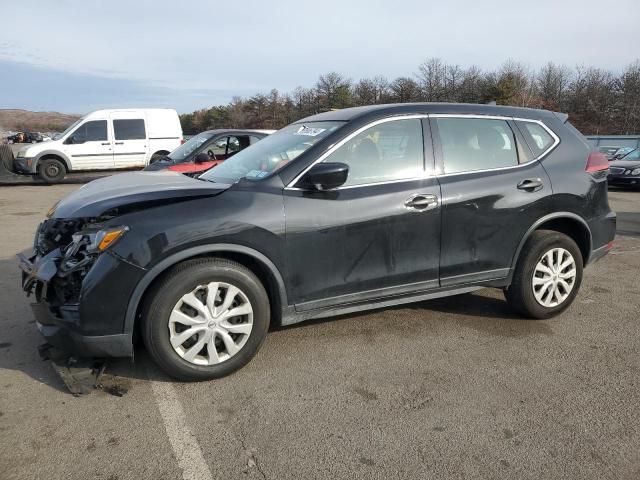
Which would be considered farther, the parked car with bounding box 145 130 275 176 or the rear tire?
the rear tire

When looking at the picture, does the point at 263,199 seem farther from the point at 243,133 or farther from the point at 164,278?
the point at 243,133

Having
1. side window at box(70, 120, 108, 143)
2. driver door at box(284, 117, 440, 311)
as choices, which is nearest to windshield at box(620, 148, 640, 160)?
driver door at box(284, 117, 440, 311)

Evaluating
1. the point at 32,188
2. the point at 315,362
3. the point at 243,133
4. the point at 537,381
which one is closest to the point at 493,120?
the point at 537,381

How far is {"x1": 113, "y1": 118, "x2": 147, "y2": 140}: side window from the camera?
15406mm

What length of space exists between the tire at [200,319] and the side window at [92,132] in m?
14.0

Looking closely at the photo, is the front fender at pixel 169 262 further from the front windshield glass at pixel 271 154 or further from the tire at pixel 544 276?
the tire at pixel 544 276

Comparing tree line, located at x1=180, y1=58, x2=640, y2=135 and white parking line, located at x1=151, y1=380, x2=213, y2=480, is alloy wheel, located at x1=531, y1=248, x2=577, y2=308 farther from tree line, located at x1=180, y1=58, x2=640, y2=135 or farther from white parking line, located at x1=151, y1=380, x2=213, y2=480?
tree line, located at x1=180, y1=58, x2=640, y2=135

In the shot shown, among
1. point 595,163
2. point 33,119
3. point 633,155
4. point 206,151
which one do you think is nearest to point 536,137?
point 595,163

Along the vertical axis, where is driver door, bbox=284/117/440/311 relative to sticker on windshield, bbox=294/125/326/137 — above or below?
below

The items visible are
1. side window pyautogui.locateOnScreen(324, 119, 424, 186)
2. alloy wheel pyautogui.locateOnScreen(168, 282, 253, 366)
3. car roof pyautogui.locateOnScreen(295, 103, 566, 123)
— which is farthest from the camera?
car roof pyautogui.locateOnScreen(295, 103, 566, 123)

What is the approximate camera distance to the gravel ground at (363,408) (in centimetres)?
247

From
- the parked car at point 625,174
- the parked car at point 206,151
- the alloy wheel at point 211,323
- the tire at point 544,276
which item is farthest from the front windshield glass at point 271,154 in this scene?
the parked car at point 625,174

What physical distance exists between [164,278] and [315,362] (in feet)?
3.95

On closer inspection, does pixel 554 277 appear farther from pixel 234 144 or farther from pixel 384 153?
pixel 234 144
